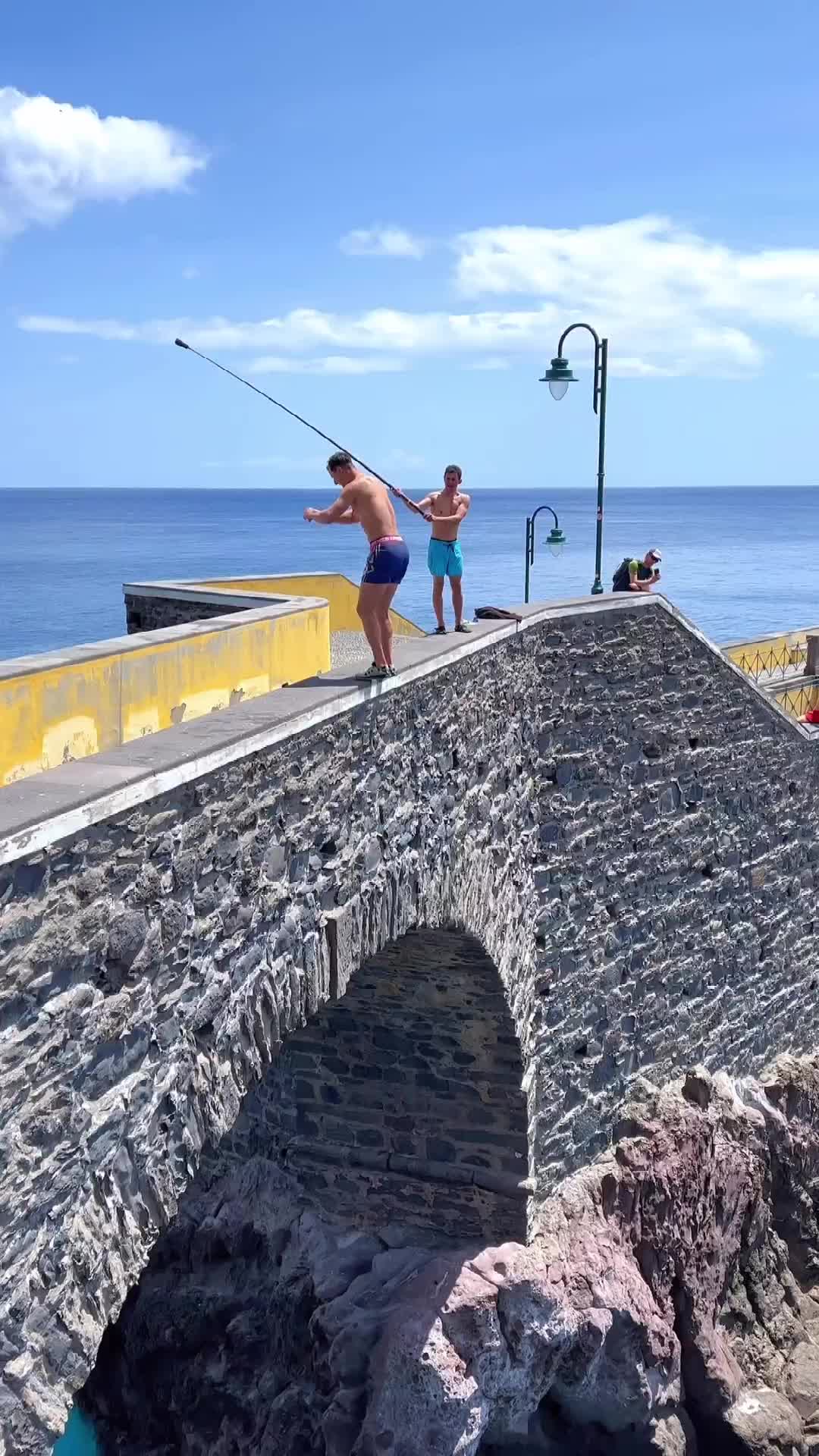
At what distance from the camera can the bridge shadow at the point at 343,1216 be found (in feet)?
34.0

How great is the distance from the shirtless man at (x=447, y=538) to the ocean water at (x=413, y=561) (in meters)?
36.2

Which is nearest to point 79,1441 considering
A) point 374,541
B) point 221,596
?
point 221,596

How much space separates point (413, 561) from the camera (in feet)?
304

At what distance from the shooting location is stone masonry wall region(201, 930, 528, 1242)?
34.3ft

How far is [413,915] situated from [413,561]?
280 feet

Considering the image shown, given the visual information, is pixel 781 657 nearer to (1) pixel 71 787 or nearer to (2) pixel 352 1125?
(2) pixel 352 1125

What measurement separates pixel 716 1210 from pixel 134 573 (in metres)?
67.4

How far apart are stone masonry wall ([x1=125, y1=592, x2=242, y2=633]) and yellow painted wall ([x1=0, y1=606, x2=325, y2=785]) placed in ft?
6.13

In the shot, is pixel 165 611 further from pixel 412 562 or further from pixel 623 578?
→ pixel 412 562

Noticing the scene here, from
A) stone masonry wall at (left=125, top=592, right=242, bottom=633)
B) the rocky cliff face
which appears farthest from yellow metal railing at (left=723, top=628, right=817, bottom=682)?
stone masonry wall at (left=125, top=592, right=242, bottom=633)

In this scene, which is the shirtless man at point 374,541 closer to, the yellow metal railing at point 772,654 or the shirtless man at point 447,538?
the shirtless man at point 447,538

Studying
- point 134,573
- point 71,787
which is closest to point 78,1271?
point 71,787

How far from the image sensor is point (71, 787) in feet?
16.1

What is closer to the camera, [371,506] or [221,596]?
[371,506]
